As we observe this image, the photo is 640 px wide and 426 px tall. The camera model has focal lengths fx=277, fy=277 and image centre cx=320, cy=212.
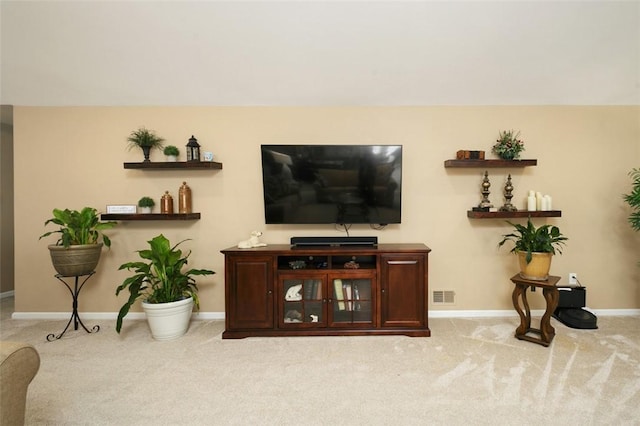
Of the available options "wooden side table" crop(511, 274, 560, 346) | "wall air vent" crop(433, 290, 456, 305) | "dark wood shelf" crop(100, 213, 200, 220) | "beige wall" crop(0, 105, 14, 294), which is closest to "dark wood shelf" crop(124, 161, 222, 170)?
"dark wood shelf" crop(100, 213, 200, 220)

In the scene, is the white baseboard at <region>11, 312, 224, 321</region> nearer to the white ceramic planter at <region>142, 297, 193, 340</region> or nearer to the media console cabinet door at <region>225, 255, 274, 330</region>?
the white ceramic planter at <region>142, 297, 193, 340</region>

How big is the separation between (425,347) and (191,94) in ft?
10.9

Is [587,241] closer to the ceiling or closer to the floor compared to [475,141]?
closer to the floor

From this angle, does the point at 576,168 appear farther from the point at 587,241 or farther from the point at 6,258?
the point at 6,258

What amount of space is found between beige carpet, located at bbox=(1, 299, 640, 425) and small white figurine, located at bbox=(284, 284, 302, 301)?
0.38 m

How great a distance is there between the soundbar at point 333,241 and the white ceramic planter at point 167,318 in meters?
1.16

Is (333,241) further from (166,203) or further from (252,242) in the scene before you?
(166,203)

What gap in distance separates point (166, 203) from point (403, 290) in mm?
2532

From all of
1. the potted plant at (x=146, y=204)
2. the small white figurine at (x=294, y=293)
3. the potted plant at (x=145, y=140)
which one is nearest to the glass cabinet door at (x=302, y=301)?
the small white figurine at (x=294, y=293)

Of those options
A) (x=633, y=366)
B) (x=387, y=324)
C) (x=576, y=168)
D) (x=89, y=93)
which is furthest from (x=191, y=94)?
(x=633, y=366)

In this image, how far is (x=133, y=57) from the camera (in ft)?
8.50

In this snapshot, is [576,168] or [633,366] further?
[576,168]

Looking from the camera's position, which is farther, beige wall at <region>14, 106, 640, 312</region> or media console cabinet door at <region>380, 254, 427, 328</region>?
beige wall at <region>14, 106, 640, 312</region>

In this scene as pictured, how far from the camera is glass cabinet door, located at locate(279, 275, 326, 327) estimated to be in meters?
2.56
